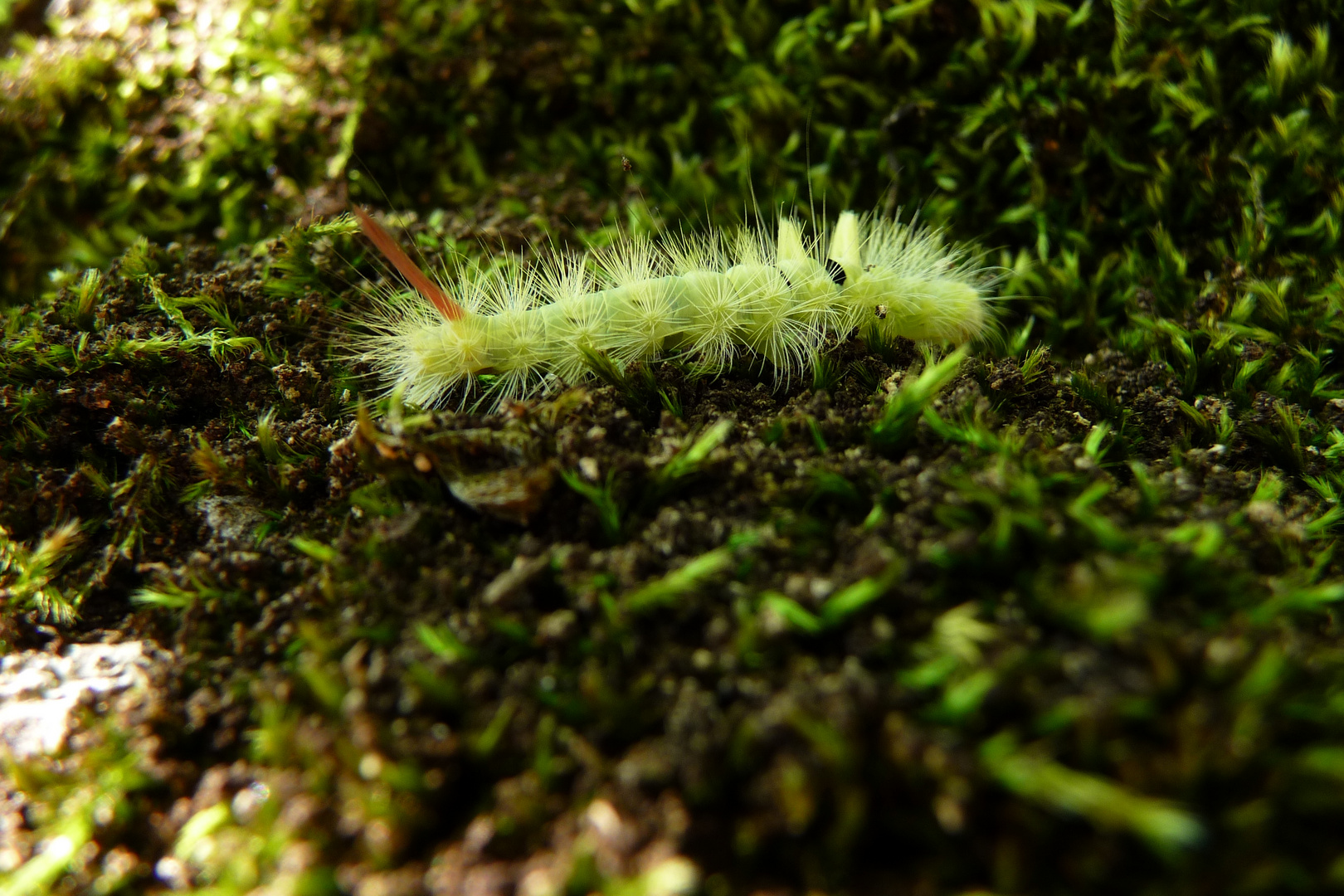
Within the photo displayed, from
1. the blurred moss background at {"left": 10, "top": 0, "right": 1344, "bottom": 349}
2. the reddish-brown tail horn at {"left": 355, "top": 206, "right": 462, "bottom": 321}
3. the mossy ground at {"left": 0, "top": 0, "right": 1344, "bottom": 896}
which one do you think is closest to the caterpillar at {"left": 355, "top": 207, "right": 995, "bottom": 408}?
the reddish-brown tail horn at {"left": 355, "top": 206, "right": 462, "bottom": 321}

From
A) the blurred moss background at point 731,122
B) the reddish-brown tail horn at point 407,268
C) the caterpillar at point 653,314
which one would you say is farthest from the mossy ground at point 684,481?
the reddish-brown tail horn at point 407,268

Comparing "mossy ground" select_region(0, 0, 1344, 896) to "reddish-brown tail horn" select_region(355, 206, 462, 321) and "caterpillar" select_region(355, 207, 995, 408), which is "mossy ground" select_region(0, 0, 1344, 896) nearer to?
"caterpillar" select_region(355, 207, 995, 408)

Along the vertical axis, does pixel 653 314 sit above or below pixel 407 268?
below

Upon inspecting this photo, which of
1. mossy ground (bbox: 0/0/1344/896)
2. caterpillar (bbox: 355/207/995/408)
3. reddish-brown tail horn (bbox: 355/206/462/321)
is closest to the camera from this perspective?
mossy ground (bbox: 0/0/1344/896)

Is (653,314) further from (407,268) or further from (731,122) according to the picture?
(731,122)

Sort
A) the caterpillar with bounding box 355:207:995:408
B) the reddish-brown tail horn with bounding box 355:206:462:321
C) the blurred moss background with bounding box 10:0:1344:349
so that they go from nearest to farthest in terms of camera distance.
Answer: the reddish-brown tail horn with bounding box 355:206:462:321 → the caterpillar with bounding box 355:207:995:408 → the blurred moss background with bounding box 10:0:1344:349

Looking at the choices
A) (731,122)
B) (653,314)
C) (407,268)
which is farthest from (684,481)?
(731,122)

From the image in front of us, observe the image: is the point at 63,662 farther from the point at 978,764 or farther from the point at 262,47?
the point at 262,47
